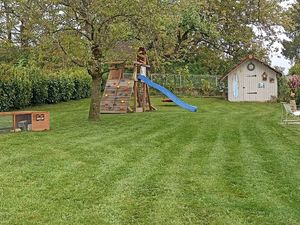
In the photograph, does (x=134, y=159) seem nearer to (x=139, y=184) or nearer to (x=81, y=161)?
(x=81, y=161)

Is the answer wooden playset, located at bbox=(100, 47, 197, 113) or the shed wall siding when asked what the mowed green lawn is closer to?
wooden playset, located at bbox=(100, 47, 197, 113)

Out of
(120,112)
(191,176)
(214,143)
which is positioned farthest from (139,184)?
(120,112)

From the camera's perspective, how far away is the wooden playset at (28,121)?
33.2ft

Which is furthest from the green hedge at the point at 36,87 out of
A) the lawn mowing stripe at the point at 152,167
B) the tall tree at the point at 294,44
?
the tall tree at the point at 294,44

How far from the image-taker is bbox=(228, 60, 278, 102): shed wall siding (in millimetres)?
25594

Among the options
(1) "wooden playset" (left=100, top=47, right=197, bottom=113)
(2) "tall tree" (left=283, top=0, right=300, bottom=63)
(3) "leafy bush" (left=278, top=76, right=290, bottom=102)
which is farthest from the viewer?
(2) "tall tree" (left=283, top=0, right=300, bottom=63)

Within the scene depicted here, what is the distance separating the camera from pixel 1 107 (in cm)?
1667

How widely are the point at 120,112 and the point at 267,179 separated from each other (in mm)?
11706

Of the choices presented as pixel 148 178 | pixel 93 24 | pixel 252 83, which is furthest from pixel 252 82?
pixel 148 178

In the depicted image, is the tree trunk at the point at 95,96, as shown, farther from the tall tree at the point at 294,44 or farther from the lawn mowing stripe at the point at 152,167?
the tall tree at the point at 294,44

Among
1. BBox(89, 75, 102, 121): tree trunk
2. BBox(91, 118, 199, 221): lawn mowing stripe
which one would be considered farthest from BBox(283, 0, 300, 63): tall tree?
BBox(91, 118, 199, 221): lawn mowing stripe

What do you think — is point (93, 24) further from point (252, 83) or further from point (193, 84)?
point (193, 84)

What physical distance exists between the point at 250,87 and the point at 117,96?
35.2 feet

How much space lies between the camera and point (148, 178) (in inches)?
223
